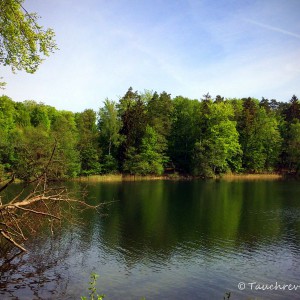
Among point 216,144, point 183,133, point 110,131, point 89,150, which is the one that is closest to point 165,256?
point 89,150

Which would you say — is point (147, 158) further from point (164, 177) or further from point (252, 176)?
point (252, 176)

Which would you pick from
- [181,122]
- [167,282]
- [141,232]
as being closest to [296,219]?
[141,232]

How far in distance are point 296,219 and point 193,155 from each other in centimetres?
4176

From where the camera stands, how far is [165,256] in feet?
72.8

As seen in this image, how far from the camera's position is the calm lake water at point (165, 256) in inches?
668

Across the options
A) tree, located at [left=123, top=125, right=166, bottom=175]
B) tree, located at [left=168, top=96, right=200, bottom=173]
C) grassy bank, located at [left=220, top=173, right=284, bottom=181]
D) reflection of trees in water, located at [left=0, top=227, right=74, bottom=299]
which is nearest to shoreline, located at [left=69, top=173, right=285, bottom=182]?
grassy bank, located at [left=220, top=173, right=284, bottom=181]

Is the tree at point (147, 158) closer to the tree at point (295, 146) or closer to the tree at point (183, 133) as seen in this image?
the tree at point (183, 133)

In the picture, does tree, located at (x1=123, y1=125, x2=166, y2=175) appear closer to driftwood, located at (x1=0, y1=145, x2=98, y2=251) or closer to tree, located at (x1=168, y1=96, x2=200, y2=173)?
tree, located at (x1=168, y1=96, x2=200, y2=173)

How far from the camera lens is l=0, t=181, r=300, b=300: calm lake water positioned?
668 inches

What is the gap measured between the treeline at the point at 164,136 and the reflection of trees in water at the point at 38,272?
4184cm

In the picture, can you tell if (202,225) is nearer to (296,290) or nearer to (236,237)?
(236,237)

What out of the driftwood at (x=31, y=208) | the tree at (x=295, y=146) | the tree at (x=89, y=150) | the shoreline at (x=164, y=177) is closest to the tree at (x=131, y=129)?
the shoreline at (x=164, y=177)

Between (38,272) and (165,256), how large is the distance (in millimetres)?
8081

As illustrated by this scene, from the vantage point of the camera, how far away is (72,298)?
15633 mm
